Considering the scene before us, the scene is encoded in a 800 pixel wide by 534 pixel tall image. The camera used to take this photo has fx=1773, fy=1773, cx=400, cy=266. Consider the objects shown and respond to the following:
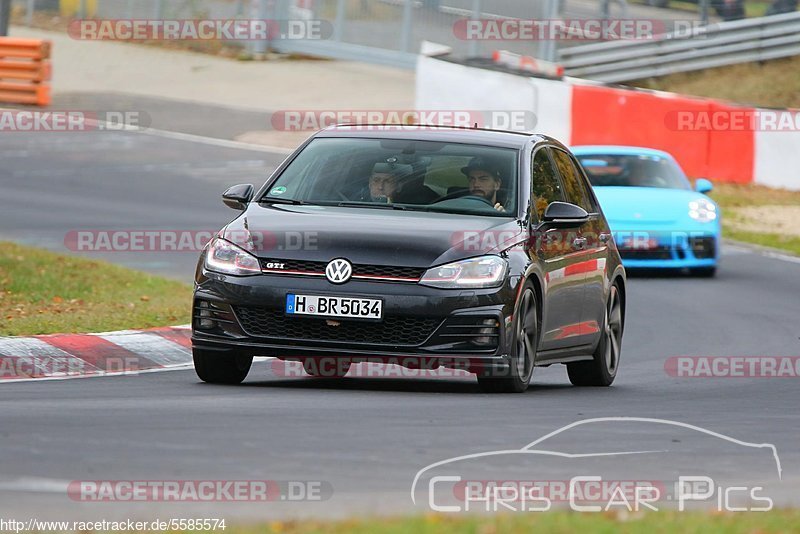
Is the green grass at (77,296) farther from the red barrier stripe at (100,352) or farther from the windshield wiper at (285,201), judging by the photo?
the windshield wiper at (285,201)

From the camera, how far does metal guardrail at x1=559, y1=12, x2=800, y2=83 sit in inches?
1352

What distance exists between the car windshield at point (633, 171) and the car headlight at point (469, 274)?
10269mm

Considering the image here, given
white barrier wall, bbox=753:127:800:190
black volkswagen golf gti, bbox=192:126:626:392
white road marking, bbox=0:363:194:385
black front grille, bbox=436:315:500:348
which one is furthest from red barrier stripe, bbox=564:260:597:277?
white barrier wall, bbox=753:127:800:190

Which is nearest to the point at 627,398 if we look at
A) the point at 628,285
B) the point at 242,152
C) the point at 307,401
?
the point at 307,401

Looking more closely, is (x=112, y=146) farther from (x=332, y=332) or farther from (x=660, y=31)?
(x=332, y=332)

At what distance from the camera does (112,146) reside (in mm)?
28234

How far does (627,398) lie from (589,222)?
4.56ft

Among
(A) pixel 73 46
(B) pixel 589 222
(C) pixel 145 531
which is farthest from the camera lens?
(A) pixel 73 46

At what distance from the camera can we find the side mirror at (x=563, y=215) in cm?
1016

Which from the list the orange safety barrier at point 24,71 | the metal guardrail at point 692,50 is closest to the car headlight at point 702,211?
the metal guardrail at point 692,50

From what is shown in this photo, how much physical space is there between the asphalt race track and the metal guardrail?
19.0m

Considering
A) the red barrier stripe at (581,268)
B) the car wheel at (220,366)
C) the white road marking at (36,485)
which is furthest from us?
the red barrier stripe at (581,268)

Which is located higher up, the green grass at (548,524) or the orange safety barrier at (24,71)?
the green grass at (548,524)

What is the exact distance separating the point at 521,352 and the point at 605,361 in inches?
75.1
